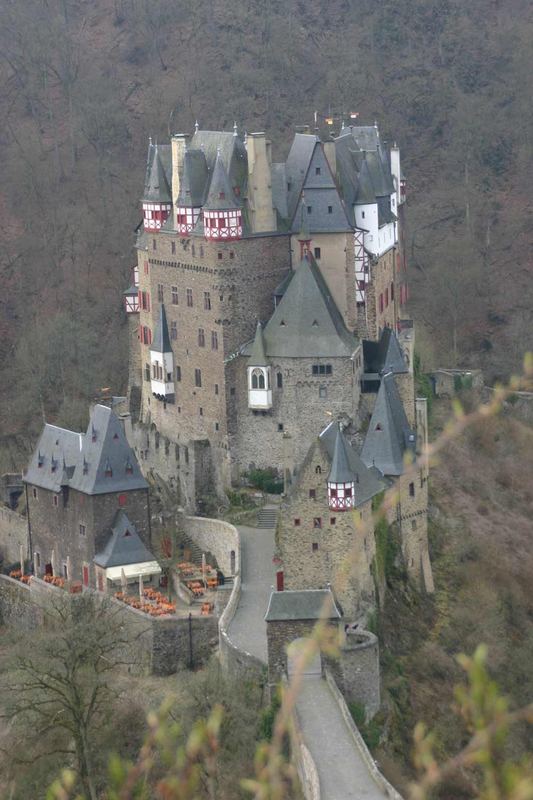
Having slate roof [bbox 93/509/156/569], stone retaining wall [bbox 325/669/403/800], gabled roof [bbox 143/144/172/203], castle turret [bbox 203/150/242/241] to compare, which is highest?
gabled roof [bbox 143/144/172/203]

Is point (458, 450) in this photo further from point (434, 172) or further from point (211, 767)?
point (211, 767)

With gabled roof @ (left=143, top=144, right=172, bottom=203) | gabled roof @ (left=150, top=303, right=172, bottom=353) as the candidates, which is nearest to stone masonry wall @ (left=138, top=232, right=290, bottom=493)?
gabled roof @ (left=150, top=303, right=172, bottom=353)

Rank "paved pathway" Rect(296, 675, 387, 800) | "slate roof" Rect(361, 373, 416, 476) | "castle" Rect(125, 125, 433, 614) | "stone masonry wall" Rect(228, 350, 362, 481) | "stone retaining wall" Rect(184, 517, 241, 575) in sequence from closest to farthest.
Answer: "paved pathway" Rect(296, 675, 387, 800)
"slate roof" Rect(361, 373, 416, 476)
"stone retaining wall" Rect(184, 517, 241, 575)
"stone masonry wall" Rect(228, 350, 362, 481)
"castle" Rect(125, 125, 433, 614)

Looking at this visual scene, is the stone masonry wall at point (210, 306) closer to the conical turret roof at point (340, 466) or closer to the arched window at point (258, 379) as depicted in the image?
the arched window at point (258, 379)

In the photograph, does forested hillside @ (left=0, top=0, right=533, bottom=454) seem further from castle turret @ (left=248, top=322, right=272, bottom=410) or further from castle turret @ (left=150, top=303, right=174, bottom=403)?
castle turret @ (left=248, top=322, right=272, bottom=410)

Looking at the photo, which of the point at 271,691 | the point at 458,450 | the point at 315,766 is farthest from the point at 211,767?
the point at 458,450

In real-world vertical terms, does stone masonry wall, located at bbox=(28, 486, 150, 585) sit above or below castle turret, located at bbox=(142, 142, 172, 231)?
below

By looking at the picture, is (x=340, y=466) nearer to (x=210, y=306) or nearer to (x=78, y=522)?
(x=78, y=522)
